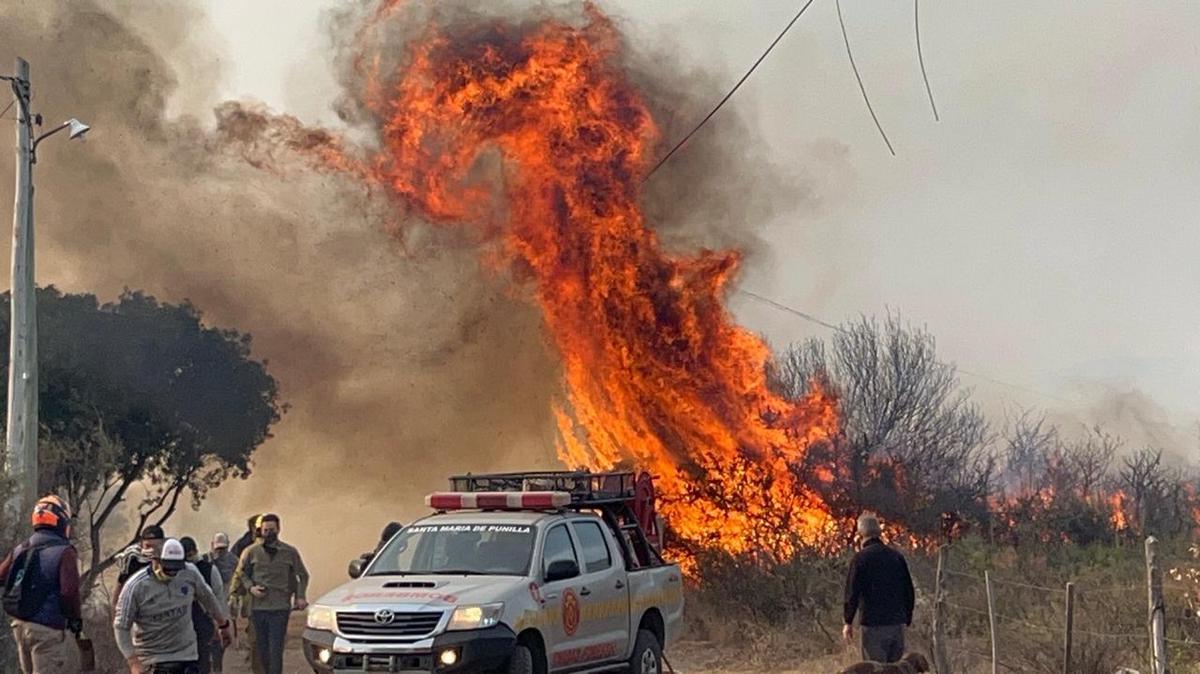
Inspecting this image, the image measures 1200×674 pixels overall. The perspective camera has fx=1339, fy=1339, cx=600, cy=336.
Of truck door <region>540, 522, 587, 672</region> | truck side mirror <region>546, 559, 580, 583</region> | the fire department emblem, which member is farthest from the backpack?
the fire department emblem

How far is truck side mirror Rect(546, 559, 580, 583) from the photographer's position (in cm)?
1213

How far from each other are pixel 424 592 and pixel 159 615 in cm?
284

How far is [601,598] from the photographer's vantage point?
12.8m

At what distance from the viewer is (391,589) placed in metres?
11.6

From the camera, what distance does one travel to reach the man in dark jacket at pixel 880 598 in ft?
38.7

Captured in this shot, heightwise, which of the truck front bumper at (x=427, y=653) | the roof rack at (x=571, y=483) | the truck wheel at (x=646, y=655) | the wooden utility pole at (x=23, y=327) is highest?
the wooden utility pole at (x=23, y=327)

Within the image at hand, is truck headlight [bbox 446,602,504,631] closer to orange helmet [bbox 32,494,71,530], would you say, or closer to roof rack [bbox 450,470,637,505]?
roof rack [bbox 450,470,637,505]

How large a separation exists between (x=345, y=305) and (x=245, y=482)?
18.5 ft

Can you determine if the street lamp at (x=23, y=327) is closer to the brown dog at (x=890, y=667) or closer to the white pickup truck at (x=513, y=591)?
the white pickup truck at (x=513, y=591)

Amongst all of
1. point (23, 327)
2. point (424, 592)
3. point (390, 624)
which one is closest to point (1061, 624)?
point (424, 592)

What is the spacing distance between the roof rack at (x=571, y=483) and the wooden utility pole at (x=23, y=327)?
5.32 metres

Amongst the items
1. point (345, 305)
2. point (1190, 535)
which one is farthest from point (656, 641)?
point (345, 305)

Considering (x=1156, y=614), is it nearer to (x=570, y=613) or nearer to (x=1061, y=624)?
(x=1061, y=624)

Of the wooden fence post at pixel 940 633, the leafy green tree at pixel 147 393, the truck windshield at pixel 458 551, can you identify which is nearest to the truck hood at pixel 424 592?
the truck windshield at pixel 458 551
